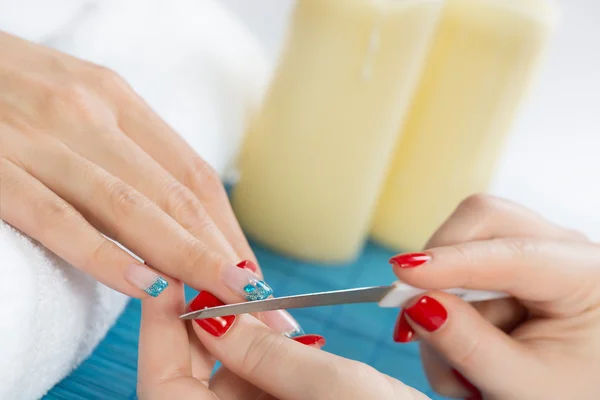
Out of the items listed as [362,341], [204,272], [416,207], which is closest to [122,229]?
[204,272]

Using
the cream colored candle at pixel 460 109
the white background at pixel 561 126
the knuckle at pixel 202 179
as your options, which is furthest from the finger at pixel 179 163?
the white background at pixel 561 126

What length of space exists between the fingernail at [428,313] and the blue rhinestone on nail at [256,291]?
11 centimetres

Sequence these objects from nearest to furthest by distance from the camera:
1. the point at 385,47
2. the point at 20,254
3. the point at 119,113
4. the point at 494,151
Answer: the point at 20,254, the point at 119,113, the point at 385,47, the point at 494,151

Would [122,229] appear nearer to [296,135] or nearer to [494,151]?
[296,135]

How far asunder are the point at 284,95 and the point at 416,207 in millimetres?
197

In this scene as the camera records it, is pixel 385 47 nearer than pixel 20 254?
No

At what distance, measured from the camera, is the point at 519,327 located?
1.57 ft

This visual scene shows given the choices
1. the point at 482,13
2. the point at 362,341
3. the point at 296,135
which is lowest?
the point at 362,341

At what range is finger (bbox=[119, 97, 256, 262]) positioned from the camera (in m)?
0.48

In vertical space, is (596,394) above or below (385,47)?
below

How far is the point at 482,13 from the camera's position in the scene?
667 millimetres

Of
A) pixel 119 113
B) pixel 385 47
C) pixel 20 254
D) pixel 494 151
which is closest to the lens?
pixel 20 254

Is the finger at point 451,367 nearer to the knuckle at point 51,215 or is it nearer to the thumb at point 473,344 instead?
the thumb at point 473,344

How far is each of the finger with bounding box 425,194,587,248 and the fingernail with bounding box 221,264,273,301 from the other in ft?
0.51
